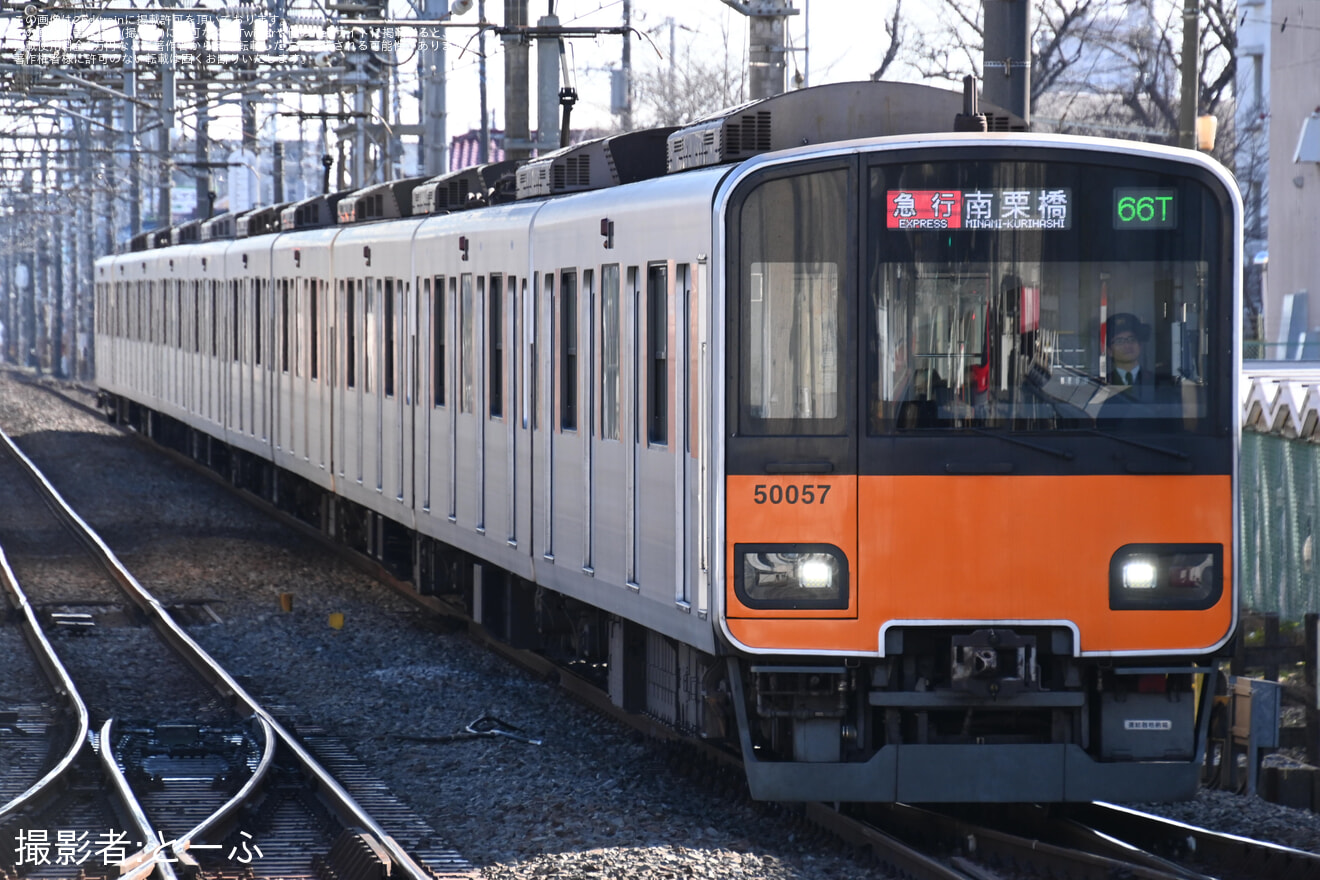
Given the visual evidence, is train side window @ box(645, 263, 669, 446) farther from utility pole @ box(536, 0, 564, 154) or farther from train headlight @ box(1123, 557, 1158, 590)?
utility pole @ box(536, 0, 564, 154)

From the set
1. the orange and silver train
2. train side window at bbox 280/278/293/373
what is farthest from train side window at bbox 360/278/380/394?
the orange and silver train

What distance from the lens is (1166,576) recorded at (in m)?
7.63

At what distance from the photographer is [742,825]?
8.31m

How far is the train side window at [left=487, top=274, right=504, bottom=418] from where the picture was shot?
37.0ft

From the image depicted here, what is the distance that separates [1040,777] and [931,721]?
0.46 meters

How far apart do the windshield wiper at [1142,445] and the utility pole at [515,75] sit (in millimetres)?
10690

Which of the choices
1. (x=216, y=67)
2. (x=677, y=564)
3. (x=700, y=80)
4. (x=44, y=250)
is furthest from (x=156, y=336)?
(x=44, y=250)

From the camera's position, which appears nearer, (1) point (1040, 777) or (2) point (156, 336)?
(1) point (1040, 777)

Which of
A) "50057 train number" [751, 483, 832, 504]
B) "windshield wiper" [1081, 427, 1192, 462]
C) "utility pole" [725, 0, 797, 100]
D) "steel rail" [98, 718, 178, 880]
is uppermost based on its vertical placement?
"utility pole" [725, 0, 797, 100]

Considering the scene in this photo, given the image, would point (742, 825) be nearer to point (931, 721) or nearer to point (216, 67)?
point (931, 721)

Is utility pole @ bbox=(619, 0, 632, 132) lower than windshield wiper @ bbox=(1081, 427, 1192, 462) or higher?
higher

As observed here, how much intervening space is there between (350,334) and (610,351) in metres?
6.93


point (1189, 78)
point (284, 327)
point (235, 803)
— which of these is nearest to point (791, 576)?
point (235, 803)

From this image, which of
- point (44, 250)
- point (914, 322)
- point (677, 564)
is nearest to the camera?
point (914, 322)
